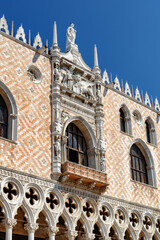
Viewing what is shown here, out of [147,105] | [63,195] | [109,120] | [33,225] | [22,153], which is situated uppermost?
[147,105]

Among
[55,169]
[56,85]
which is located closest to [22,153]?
[55,169]

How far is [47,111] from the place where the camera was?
1816 cm

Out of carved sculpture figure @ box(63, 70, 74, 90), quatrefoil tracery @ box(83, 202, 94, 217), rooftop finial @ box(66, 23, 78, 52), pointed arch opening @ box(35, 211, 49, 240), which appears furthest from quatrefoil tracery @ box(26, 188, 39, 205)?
rooftop finial @ box(66, 23, 78, 52)

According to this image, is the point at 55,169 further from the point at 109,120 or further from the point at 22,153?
the point at 109,120

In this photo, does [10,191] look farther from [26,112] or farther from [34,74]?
[34,74]

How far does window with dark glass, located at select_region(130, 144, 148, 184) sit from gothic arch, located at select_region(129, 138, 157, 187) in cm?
16

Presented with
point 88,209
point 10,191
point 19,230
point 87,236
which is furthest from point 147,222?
point 10,191

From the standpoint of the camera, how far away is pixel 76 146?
1922cm

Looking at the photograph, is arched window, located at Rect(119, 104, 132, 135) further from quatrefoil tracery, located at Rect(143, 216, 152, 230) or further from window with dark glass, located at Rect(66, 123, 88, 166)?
quatrefoil tracery, located at Rect(143, 216, 152, 230)

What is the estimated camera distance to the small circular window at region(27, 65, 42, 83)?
→ 18.2 m

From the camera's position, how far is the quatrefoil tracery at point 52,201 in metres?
16.6

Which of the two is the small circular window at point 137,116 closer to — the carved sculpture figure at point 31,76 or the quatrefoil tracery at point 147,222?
the quatrefoil tracery at point 147,222

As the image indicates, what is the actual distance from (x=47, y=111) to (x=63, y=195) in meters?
3.67

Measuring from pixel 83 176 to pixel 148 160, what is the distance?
6132 millimetres
